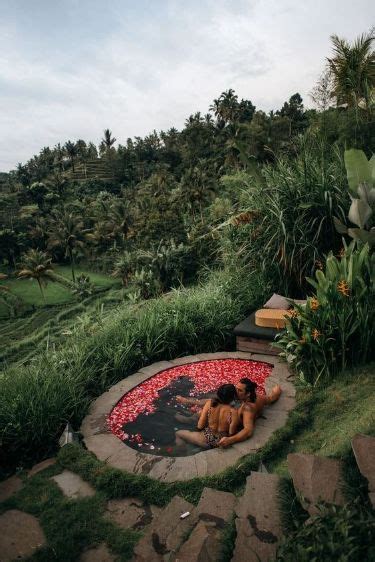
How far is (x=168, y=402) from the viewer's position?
4.41 meters

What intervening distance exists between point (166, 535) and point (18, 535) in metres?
1.11

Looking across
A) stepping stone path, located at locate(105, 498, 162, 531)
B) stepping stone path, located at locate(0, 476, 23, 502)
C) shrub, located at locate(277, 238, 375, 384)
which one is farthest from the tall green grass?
shrub, located at locate(277, 238, 375, 384)

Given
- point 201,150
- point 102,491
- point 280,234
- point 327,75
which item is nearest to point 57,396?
point 102,491

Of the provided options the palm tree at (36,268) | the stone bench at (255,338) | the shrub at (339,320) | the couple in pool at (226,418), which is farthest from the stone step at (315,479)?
the palm tree at (36,268)

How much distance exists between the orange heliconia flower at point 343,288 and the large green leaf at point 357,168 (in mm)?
2481

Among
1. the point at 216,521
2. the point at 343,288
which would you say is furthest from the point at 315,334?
the point at 216,521

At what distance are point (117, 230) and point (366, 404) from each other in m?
36.9

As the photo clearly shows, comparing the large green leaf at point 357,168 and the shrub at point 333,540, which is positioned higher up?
the large green leaf at point 357,168

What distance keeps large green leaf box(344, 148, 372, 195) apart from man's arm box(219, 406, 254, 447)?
3992 millimetres

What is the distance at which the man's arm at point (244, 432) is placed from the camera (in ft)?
11.3

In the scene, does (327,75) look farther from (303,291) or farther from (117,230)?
(117,230)

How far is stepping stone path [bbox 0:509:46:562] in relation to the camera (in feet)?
8.15

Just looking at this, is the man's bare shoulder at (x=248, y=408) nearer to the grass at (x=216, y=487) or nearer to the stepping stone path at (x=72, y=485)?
the grass at (x=216, y=487)

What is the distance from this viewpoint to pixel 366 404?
327 cm
